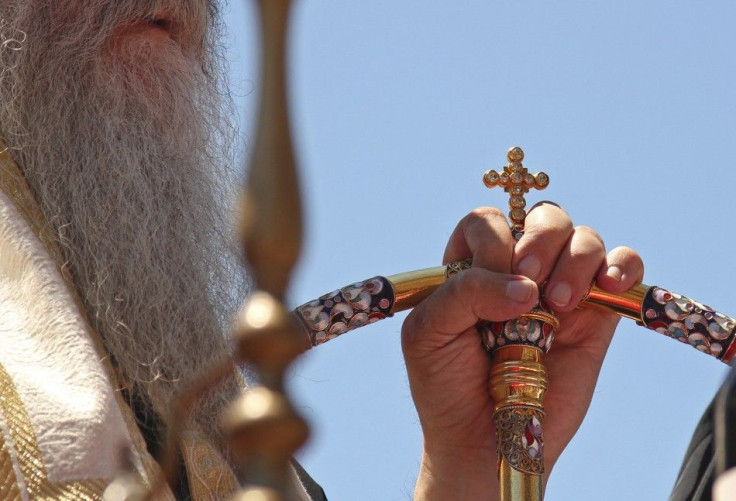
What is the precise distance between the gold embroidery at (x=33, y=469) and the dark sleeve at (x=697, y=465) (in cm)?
95

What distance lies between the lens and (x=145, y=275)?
3.10 meters

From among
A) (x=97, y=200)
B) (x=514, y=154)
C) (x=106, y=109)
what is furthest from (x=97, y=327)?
(x=514, y=154)

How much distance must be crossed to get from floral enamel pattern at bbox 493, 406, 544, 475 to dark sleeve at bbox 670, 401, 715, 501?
606 millimetres

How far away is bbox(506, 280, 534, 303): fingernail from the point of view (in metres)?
2.58

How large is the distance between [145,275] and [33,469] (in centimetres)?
80

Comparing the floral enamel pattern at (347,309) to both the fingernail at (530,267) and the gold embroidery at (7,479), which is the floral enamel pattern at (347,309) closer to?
the fingernail at (530,267)

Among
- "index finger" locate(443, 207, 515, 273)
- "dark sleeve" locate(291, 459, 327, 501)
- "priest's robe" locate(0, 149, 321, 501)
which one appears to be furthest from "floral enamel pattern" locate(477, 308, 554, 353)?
"dark sleeve" locate(291, 459, 327, 501)

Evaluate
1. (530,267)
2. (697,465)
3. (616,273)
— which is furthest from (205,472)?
(697,465)

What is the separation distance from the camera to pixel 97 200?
3.23m

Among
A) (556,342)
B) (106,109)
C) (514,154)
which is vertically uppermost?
(106,109)

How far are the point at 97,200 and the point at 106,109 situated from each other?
260 mm

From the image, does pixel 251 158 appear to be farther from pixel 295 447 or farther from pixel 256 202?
pixel 295 447

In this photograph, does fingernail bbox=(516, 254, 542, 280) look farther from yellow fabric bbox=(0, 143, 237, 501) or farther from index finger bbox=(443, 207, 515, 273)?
yellow fabric bbox=(0, 143, 237, 501)

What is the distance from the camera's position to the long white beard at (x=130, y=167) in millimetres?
3023
